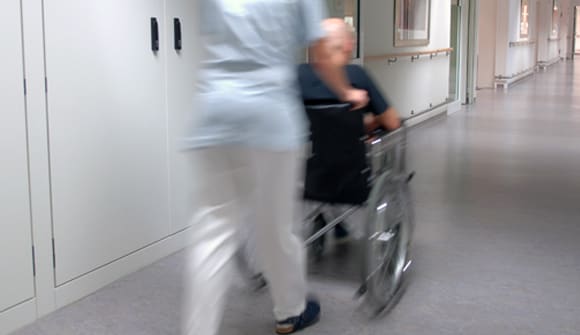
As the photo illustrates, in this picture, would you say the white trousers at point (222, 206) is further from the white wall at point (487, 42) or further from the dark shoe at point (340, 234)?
the white wall at point (487, 42)

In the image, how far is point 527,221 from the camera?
4.36 m

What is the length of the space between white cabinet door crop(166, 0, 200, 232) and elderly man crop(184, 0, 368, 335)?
1.35 metres

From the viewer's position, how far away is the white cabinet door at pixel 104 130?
280 cm

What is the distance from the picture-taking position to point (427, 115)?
940 cm

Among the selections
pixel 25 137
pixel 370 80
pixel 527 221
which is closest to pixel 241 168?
pixel 25 137

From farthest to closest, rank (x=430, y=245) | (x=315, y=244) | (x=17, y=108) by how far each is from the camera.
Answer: (x=430, y=245)
(x=315, y=244)
(x=17, y=108)

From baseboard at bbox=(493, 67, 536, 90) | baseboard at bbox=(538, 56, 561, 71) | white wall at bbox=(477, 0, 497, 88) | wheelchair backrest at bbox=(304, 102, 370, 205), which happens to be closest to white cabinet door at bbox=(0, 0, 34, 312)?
wheelchair backrest at bbox=(304, 102, 370, 205)

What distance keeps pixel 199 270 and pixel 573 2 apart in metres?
35.4

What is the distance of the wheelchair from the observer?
2.72m

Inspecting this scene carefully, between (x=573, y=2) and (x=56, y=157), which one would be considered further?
(x=573, y=2)

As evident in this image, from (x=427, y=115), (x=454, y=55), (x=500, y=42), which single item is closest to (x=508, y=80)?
(x=500, y=42)

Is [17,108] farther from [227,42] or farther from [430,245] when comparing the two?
[430,245]

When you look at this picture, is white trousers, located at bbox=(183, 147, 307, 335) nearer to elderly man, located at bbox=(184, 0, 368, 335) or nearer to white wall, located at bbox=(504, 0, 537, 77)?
elderly man, located at bbox=(184, 0, 368, 335)

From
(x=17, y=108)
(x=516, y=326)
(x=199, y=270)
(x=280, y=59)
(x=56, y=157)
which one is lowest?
(x=516, y=326)
